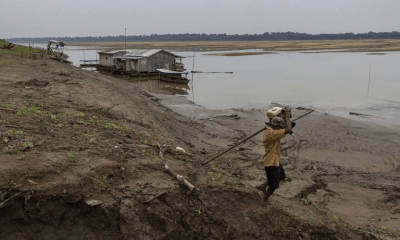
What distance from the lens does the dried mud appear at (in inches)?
191

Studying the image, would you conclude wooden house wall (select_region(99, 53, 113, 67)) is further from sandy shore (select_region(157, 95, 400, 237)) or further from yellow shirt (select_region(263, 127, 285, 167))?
yellow shirt (select_region(263, 127, 285, 167))

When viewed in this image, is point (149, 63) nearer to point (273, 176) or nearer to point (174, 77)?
point (174, 77)

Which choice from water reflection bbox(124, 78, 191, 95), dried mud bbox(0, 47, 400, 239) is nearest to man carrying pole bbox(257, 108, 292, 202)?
dried mud bbox(0, 47, 400, 239)

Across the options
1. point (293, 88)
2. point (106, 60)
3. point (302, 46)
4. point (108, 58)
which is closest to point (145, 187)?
point (293, 88)

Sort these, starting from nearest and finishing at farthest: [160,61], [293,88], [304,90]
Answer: [304,90] < [293,88] < [160,61]

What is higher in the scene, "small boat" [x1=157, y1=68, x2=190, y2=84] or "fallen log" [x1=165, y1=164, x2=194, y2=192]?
"small boat" [x1=157, y1=68, x2=190, y2=84]

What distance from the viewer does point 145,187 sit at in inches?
219

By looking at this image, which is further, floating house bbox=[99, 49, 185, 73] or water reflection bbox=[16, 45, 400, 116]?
floating house bbox=[99, 49, 185, 73]

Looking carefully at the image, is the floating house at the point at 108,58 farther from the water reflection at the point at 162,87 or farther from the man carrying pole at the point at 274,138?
the man carrying pole at the point at 274,138

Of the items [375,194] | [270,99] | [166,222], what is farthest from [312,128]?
[166,222]

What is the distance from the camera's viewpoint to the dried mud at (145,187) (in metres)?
4.86

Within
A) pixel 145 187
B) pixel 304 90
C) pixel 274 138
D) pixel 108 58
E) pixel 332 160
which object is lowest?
pixel 332 160

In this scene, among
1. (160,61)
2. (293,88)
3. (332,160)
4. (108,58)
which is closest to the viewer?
(332,160)

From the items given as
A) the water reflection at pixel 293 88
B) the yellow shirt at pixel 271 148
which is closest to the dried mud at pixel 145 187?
the yellow shirt at pixel 271 148
